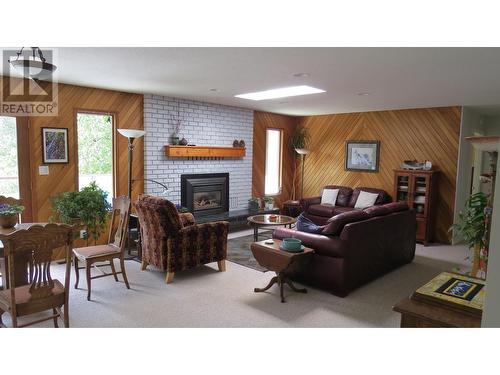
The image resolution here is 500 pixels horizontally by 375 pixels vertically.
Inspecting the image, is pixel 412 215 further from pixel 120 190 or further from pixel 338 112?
pixel 120 190

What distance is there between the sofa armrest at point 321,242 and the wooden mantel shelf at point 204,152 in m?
2.71

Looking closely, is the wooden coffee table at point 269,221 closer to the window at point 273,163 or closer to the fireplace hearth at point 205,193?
the fireplace hearth at point 205,193

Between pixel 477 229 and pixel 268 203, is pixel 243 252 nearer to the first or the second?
pixel 268 203

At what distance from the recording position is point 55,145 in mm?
4785

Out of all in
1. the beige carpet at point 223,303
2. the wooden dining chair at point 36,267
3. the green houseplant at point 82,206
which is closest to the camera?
the wooden dining chair at point 36,267

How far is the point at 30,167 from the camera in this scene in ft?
15.2

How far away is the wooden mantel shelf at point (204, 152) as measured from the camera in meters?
5.91

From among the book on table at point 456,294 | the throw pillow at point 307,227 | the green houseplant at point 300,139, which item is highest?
the green houseplant at point 300,139

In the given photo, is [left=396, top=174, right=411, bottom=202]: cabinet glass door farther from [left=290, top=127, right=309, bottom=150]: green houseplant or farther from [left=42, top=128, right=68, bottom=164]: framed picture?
[left=42, top=128, right=68, bottom=164]: framed picture

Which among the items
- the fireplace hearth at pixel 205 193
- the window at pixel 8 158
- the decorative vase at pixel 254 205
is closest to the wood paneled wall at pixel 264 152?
the decorative vase at pixel 254 205

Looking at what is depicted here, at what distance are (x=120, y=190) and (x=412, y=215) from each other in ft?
14.1

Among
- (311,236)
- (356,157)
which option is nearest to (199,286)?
(311,236)

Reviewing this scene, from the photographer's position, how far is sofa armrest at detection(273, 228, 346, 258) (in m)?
3.60

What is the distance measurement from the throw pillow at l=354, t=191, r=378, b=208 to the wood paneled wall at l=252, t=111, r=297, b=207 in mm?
2025
